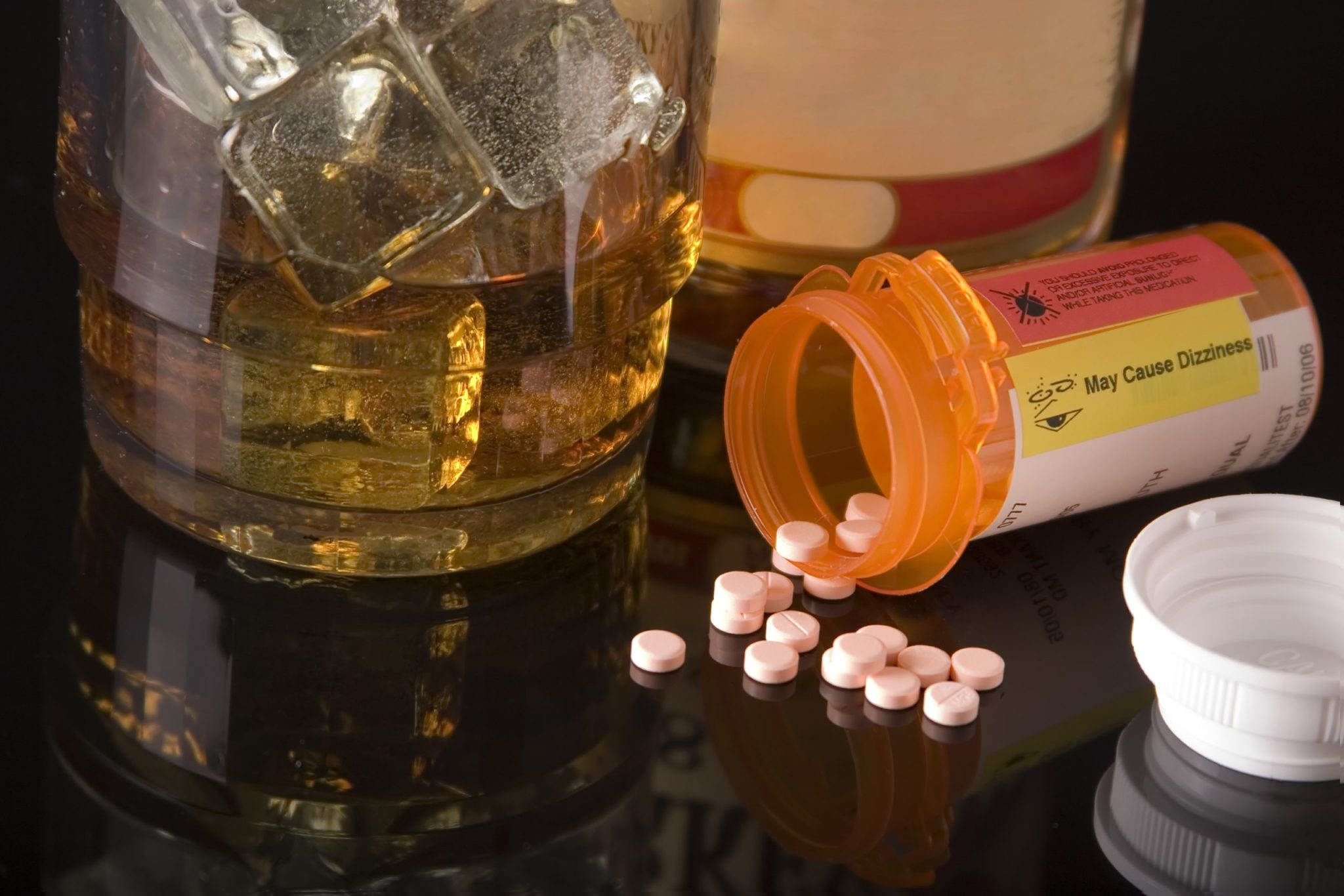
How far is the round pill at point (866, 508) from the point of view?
940 mm

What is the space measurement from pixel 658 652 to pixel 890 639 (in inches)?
4.3

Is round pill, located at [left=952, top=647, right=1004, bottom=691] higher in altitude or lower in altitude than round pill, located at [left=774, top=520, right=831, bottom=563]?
lower

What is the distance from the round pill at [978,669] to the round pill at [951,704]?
0.04 ft

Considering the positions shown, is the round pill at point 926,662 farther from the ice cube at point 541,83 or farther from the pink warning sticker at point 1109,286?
the ice cube at point 541,83

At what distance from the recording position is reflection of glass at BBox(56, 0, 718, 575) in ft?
2.44

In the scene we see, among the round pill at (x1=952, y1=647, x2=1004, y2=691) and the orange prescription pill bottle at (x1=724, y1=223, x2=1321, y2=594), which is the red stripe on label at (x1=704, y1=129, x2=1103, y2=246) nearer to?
the orange prescription pill bottle at (x1=724, y1=223, x2=1321, y2=594)

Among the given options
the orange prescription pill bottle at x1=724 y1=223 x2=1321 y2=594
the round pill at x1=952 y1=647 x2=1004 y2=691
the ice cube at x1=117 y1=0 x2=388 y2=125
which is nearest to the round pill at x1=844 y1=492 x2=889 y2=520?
the orange prescription pill bottle at x1=724 y1=223 x2=1321 y2=594

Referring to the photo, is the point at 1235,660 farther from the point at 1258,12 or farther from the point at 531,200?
the point at 1258,12

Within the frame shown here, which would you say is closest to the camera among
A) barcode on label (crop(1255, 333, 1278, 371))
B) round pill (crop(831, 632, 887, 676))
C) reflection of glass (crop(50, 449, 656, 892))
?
reflection of glass (crop(50, 449, 656, 892))

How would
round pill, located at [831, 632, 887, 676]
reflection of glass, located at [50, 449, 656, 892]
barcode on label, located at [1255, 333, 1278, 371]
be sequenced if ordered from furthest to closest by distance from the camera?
1. barcode on label, located at [1255, 333, 1278, 371]
2. round pill, located at [831, 632, 887, 676]
3. reflection of glass, located at [50, 449, 656, 892]

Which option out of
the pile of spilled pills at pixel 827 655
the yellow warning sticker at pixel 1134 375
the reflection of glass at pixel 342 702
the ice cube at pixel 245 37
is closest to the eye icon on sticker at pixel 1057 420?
the yellow warning sticker at pixel 1134 375

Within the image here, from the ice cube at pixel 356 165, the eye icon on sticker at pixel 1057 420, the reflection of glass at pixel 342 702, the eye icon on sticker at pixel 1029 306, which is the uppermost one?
the ice cube at pixel 356 165

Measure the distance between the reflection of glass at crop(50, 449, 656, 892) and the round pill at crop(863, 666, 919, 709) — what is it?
0.34 ft

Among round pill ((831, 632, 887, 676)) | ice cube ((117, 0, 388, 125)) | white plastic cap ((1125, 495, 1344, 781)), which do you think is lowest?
round pill ((831, 632, 887, 676))
